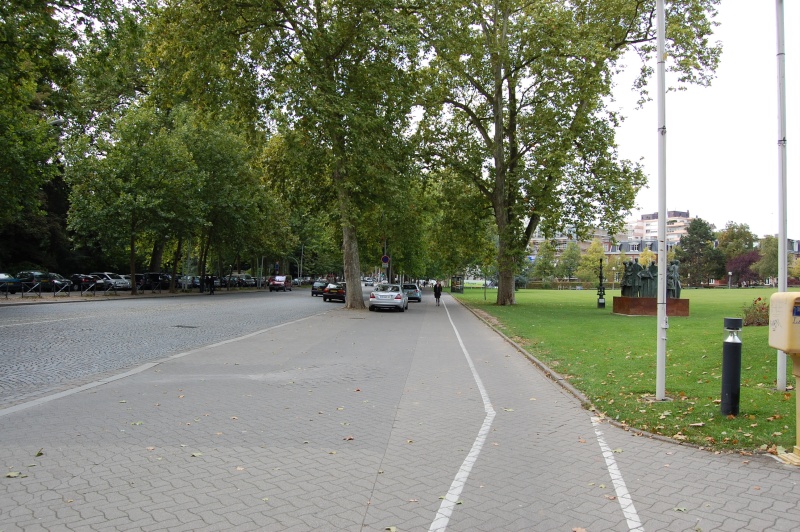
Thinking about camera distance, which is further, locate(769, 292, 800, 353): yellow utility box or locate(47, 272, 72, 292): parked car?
locate(47, 272, 72, 292): parked car

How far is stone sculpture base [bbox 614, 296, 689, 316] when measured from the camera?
25211 mm

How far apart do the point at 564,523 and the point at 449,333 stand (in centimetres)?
1495

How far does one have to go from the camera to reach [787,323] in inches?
200

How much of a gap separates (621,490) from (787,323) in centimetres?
224

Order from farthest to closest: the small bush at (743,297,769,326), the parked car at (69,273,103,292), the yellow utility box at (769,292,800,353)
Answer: the parked car at (69,273,103,292) → the small bush at (743,297,769,326) → the yellow utility box at (769,292,800,353)

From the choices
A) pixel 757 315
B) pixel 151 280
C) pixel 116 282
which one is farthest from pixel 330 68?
pixel 151 280

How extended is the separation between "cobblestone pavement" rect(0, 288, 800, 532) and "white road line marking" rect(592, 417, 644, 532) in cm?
2

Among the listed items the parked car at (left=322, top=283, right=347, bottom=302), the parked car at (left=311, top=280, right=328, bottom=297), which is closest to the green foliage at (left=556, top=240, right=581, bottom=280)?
the parked car at (left=311, top=280, right=328, bottom=297)

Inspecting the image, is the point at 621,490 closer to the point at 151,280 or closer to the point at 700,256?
the point at 151,280

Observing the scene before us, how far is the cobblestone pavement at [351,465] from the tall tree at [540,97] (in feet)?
66.9

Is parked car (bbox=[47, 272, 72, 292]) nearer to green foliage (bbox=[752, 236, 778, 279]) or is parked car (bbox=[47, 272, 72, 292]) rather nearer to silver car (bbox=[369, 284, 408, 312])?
silver car (bbox=[369, 284, 408, 312])

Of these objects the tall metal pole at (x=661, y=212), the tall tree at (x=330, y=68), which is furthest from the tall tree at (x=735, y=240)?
the tall metal pole at (x=661, y=212)

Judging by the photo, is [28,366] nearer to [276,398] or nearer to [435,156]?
[276,398]

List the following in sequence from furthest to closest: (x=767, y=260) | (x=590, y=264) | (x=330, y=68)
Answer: (x=590, y=264), (x=767, y=260), (x=330, y=68)
